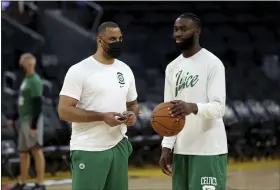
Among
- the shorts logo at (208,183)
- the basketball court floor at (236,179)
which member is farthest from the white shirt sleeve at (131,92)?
the basketball court floor at (236,179)

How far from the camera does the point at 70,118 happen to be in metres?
3.68

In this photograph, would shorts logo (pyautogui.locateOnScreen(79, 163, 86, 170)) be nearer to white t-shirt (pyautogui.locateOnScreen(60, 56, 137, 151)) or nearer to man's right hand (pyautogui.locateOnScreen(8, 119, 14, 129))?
white t-shirt (pyautogui.locateOnScreen(60, 56, 137, 151))

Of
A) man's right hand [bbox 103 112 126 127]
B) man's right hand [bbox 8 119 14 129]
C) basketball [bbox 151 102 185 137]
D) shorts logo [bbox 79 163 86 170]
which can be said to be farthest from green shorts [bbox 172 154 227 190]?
man's right hand [bbox 8 119 14 129]

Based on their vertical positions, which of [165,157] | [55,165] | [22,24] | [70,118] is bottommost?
[55,165]

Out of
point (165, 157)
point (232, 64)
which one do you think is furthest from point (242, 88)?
point (165, 157)

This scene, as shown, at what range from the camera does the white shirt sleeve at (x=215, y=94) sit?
354 cm

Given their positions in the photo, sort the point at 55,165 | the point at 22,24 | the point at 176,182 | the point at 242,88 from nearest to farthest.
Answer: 1. the point at 176,182
2. the point at 55,165
3. the point at 22,24
4. the point at 242,88

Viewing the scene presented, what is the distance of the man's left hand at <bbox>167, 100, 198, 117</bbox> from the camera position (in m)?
3.48

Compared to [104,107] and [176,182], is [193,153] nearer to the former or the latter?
[176,182]

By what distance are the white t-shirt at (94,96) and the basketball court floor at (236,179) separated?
3.44 meters

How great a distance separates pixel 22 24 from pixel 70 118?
6083mm

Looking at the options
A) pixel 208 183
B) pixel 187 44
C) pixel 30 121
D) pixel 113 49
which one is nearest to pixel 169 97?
pixel 187 44

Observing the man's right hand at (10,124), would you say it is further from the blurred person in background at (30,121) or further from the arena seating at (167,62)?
the blurred person in background at (30,121)

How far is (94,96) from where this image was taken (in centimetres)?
373
